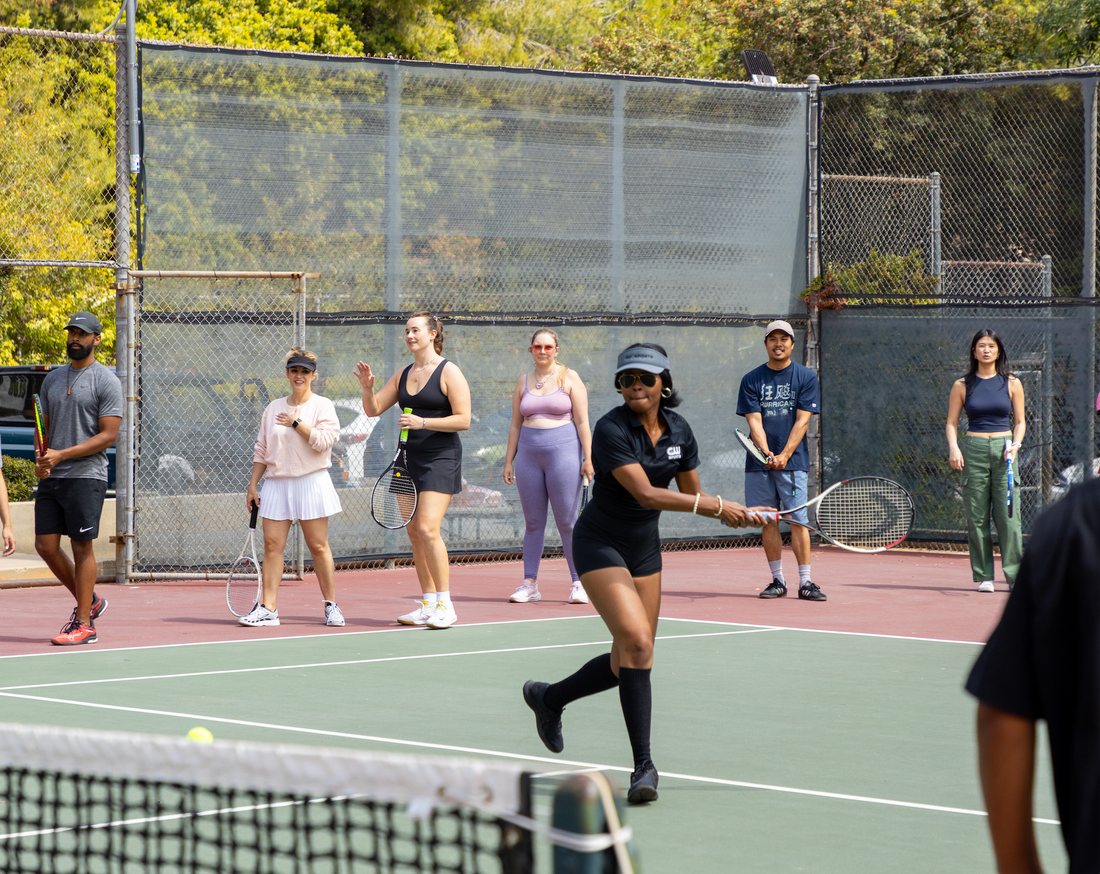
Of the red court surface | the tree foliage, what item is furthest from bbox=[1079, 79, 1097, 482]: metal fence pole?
the tree foliage

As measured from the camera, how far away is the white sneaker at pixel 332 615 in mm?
9312

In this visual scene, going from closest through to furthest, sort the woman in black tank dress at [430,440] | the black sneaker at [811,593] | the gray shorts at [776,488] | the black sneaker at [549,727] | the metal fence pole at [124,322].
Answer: the black sneaker at [549,727] → the woman in black tank dress at [430,440] → the black sneaker at [811,593] → the gray shorts at [776,488] → the metal fence pole at [124,322]

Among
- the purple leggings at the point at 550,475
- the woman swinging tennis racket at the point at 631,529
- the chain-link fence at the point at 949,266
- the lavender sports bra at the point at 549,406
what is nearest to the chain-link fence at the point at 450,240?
the chain-link fence at the point at 949,266

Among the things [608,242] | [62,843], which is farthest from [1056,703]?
[608,242]

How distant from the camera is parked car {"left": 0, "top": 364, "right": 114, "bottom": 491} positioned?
48.0ft

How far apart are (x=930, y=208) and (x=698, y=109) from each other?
2337 millimetres

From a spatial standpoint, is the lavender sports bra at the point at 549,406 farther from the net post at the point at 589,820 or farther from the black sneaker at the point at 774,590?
the net post at the point at 589,820

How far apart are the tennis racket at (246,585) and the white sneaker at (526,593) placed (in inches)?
70.6

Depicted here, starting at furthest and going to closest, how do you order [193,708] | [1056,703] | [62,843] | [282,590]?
[282,590]
[193,708]
[62,843]
[1056,703]

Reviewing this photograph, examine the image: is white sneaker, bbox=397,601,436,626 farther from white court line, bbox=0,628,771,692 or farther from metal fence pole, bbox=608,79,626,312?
metal fence pole, bbox=608,79,626,312

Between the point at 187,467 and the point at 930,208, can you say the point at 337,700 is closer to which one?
the point at 187,467

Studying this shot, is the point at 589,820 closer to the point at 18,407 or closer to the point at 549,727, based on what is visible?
the point at 549,727

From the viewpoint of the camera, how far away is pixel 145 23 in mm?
26172

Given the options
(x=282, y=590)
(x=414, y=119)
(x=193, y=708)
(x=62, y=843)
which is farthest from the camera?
(x=414, y=119)
